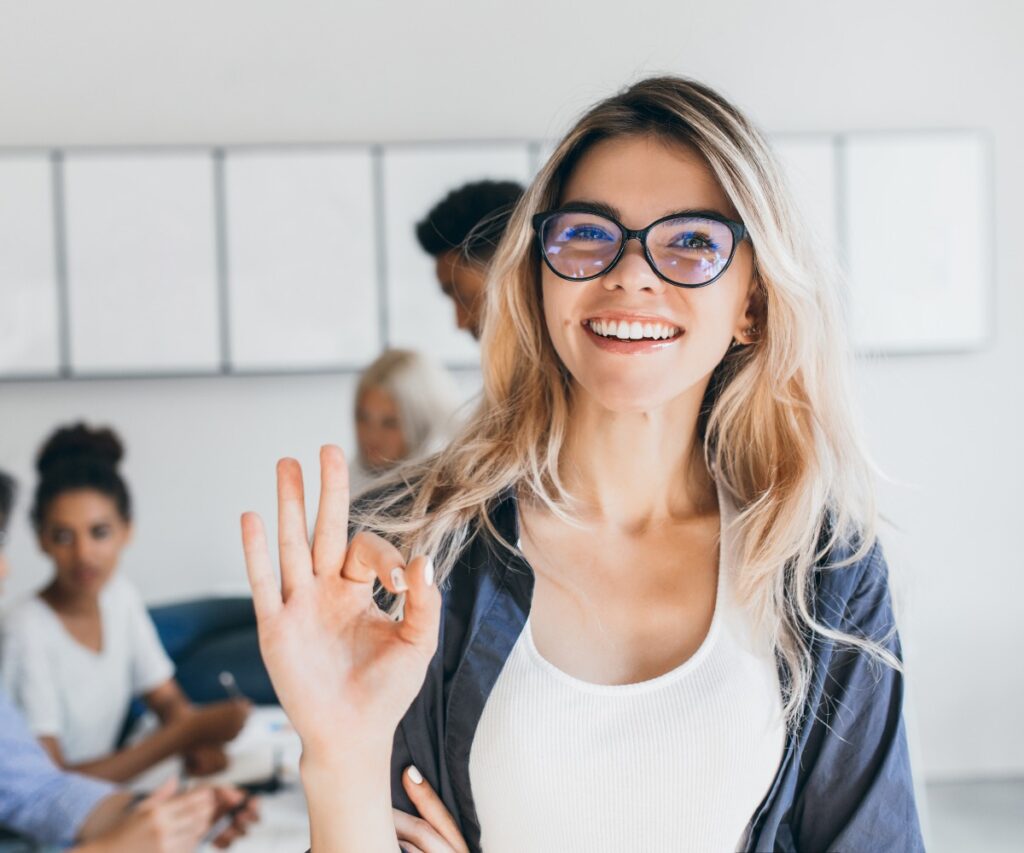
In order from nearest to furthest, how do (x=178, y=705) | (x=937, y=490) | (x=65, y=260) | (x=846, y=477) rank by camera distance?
(x=846, y=477) < (x=178, y=705) < (x=65, y=260) < (x=937, y=490)

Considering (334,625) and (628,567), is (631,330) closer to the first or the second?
(628,567)

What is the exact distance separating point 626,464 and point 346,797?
22.9 inches

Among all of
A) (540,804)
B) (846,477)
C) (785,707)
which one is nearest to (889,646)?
(785,707)

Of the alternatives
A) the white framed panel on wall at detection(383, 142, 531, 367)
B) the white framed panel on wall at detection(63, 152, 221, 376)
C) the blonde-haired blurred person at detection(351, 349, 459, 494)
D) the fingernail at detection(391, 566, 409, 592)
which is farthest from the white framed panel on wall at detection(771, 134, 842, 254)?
the fingernail at detection(391, 566, 409, 592)

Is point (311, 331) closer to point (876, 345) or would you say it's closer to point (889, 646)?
point (876, 345)

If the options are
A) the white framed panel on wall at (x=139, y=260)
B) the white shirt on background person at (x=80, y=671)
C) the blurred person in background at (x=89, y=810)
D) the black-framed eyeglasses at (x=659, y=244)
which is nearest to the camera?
the black-framed eyeglasses at (x=659, y=244)

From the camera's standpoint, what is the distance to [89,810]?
79.4 inches

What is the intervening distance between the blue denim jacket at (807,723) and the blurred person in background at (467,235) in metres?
1.10

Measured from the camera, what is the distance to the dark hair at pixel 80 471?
311 centimetres

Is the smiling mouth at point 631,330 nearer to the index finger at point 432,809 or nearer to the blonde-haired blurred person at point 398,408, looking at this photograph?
the index finger at point 432,809

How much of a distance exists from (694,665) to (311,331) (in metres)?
2.88

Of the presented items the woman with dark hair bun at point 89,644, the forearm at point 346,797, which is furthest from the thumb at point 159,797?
the forearm at point 346,797

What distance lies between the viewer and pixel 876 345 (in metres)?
3.98

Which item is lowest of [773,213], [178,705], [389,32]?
[178,705]
